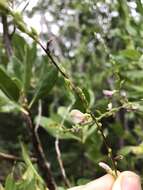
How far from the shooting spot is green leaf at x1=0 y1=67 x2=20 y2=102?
87cm

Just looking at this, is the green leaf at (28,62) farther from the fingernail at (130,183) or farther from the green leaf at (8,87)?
the fingernail at (130,183)

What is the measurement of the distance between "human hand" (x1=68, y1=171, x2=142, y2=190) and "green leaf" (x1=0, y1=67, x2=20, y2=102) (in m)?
0.30

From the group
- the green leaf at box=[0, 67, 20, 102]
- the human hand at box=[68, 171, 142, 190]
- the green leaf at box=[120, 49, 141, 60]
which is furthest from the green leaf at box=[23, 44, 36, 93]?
the human hand at box=[68, 171, 142, 190]

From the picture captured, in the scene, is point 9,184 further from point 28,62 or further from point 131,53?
point 131,53

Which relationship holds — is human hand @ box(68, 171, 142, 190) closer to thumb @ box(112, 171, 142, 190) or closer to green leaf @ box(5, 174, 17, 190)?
thumb @ box(112, 171, 142, 190)

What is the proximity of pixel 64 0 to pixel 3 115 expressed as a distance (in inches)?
35.4

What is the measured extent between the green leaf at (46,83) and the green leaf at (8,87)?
3 cm

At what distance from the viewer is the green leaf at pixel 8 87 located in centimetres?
87

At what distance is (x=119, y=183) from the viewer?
1.89 feet

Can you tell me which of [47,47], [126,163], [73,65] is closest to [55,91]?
[73,65]

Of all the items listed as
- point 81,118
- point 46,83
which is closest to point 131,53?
point 46,83

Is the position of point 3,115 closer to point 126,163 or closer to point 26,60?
point 126,163

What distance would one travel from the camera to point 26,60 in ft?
2.97

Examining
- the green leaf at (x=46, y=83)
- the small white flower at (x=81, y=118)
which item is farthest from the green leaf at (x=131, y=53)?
the small white flower at (x=81, y=118)
